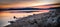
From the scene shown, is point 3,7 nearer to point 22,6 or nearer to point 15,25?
point 22,6

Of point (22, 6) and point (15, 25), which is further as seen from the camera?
point (22, 6)

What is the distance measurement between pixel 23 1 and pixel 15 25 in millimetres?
500

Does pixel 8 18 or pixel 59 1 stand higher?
pixel 59 1

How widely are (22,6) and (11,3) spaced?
0.14 m

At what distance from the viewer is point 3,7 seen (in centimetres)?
136

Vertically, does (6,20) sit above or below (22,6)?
below

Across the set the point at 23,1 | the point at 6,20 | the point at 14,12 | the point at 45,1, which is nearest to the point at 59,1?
the point at 45,1

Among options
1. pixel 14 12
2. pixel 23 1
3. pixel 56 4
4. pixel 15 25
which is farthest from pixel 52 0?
pixel 15 25

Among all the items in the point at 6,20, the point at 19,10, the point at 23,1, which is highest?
the point at 23,1

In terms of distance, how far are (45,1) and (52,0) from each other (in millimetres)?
86

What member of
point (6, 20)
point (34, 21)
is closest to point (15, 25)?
point (34, 21)

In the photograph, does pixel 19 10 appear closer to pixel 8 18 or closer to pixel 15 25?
pixel 8 18

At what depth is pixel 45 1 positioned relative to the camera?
4.36ft

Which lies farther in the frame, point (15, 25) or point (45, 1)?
point (45, 1)
